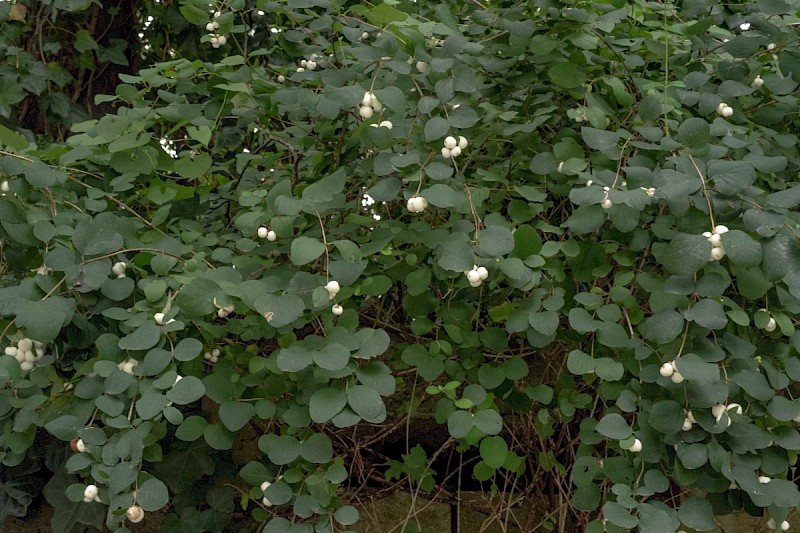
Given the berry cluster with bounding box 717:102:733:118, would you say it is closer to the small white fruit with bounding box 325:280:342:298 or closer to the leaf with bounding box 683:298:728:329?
the leaf with bounding box 683:298:728:329

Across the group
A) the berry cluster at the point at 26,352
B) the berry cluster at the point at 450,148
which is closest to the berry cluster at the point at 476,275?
the berry cluster at the point at 450,148

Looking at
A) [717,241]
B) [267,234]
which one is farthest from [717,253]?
[267,234]

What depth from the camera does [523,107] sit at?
1638 mm

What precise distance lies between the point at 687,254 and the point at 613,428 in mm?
299

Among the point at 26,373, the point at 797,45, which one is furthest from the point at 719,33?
the point at 26,373

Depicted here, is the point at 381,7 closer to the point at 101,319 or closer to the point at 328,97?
the point at 328,97

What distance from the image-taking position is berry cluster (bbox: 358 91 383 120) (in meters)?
1.37

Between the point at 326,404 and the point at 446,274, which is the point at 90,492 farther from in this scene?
the point at 446,274

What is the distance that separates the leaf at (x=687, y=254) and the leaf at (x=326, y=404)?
0.54 meters

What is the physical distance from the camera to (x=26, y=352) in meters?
1.43

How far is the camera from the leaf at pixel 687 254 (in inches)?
48.3

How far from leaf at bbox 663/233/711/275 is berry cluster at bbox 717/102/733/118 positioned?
43 cm

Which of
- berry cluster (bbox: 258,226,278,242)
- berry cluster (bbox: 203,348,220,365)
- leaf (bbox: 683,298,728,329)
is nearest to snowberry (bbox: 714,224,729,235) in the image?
leaf (bbox: 683,298,728,329)

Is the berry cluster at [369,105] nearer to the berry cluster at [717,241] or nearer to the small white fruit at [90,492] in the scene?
the berry cluster at [717,241]
